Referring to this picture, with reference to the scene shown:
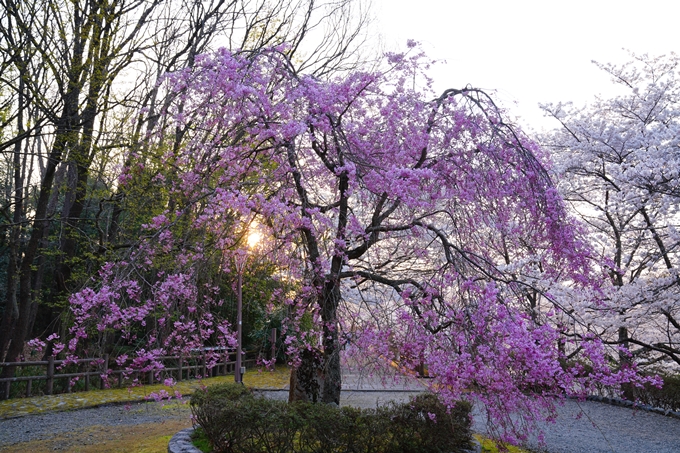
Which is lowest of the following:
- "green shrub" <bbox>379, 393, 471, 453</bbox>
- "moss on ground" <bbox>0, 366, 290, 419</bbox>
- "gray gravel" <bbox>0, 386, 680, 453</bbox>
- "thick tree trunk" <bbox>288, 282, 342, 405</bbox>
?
"gray gravel" <bbox>0, 386, 680, 453</bbox>

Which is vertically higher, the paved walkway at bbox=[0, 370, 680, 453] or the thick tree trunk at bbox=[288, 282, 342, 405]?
the thick tree trunk at bbox=[288, 282, 342, 405]

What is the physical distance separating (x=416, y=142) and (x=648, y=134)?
676cm

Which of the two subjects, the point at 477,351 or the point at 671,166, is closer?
the point at 477,351

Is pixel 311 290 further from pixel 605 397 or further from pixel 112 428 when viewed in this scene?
pixel 605 397

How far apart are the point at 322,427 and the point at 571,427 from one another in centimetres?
681

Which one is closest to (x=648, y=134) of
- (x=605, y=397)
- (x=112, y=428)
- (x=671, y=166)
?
(x=671, y=166)

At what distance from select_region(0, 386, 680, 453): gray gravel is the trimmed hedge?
148 cm

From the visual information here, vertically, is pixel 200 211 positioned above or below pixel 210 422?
above

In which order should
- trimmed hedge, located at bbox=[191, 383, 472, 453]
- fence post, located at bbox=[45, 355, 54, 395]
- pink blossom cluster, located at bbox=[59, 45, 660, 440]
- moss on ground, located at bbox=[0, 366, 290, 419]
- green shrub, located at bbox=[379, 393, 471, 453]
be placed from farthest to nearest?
fence post, located at bbox=[45, 355, 54, 395]
moss on ground, located at bbox=[0, 366, 290, 419]
green shrub, located at bbox=[379, 393, 471, 453]
trimmed hedge, located at bbox=[191, 383, 472, 453]
pink blossom cluster, located at bbox=[59, 45, 660, 440]

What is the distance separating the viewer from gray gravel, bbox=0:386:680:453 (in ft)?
29.0

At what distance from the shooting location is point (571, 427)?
10.6 meters

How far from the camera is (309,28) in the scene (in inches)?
578

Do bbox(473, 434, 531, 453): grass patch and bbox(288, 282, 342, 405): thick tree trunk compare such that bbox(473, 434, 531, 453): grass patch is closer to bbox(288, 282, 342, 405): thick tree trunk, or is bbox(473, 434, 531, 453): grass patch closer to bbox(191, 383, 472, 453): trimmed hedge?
bbox(191, 383, 472, 453): trimmed hedge

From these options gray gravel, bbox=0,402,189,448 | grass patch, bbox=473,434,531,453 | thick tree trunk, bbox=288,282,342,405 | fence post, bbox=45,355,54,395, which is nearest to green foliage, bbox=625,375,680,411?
grass patch, bbox=473,434,531,453
